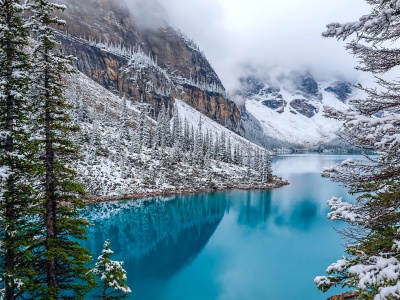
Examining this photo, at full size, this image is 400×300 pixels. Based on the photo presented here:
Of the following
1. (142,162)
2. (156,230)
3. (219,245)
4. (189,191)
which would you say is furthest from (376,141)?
(142,162)

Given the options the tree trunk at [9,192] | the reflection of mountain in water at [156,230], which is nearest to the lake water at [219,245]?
the reflection of mountain in water at [156,230]

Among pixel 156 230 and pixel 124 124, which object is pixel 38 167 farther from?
pixel 124 124

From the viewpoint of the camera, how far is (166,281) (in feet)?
88.3

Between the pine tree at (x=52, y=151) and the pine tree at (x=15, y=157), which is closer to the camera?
the pine tree at (x=15, y=157)

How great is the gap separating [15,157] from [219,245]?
111ft

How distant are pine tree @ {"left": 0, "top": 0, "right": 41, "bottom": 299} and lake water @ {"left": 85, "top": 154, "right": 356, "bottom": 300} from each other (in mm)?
16407

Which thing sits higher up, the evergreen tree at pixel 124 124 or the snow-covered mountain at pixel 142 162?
the evergreen tree at pixel 124 124

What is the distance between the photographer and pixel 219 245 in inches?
1540

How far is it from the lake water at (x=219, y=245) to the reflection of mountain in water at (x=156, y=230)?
0.35 ft

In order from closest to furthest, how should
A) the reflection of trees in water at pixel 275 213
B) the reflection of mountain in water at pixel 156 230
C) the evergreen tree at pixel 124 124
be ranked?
the reflection of mountain in water at pixel 156 230 → the reflection of trees in water at pixel 275 213 → the evergreen tree at pixel 124 124

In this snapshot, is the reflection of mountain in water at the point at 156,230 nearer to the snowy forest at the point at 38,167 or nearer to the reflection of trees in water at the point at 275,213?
the reflection of trees in water at the point at 275,213

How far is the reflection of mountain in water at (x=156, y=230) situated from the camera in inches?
1241

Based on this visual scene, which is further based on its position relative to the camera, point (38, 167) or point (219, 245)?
point (219, 245)

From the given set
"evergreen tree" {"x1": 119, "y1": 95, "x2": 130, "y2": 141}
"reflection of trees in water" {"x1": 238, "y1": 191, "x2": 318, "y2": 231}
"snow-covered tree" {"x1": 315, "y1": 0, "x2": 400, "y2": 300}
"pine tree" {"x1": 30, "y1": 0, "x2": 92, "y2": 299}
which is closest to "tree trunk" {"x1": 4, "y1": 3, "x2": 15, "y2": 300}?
"pine tree" {"x1": 30, "y1": 0, "x2": 92, "y2": 299}
